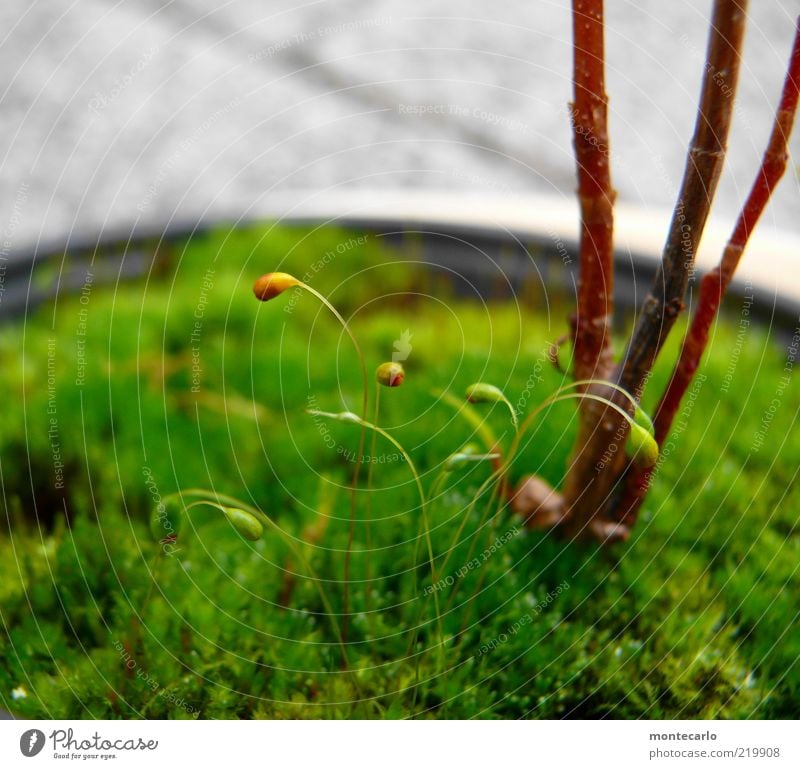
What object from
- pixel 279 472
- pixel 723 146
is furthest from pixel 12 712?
pixel 723 146

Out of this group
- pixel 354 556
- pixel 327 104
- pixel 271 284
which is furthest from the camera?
pixel 327 104

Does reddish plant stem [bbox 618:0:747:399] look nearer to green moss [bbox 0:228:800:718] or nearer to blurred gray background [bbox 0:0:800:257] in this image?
green moss [bbox 0:228:800:718]

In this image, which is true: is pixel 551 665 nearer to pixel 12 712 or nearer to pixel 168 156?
pixel 12 712

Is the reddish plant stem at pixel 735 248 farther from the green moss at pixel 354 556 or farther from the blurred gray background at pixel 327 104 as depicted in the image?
the blurred gray background at pixel 327 104

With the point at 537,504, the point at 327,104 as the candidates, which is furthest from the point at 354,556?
the point at 327,104
